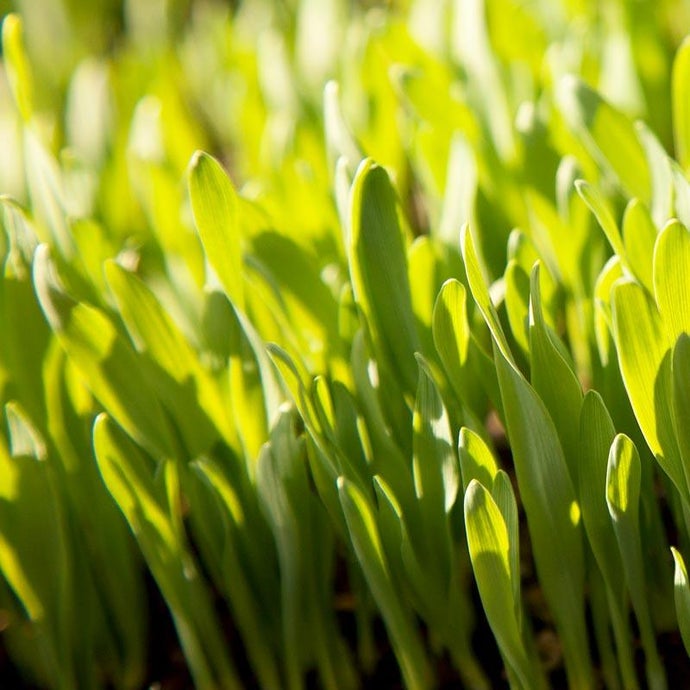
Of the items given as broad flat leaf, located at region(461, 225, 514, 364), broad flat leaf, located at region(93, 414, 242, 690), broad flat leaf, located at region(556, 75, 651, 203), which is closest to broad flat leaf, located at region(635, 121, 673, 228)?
broad flat leaf, located at region(556, 75, 651, 203)

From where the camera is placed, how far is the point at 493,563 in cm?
67

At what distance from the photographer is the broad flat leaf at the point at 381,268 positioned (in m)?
0.72

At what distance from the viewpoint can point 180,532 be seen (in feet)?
2.65

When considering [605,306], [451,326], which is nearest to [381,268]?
[451,326]

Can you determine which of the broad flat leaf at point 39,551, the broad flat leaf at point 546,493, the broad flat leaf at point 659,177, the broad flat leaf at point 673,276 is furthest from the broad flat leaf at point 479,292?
the broad flat leaf at point 39,551

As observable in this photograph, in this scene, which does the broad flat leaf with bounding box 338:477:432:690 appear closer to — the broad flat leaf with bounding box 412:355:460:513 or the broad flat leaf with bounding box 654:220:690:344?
the broad flat leaf with bounding box 412:355:460:513

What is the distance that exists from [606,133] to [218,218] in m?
0.38

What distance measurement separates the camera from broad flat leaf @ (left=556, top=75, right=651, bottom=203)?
2.90 ft

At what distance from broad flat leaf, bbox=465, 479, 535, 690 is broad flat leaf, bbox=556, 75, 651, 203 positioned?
15.3 inches

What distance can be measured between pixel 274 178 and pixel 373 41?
1.14 ft

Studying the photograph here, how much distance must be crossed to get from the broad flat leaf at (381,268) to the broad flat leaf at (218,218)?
95 mm

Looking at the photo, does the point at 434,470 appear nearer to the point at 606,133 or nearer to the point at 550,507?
the point at 550,507

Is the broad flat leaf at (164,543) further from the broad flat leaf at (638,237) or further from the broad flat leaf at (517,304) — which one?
the broad flat leaf at (638,237)

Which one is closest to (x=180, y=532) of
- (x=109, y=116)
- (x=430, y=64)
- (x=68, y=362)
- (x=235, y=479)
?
(x=235, y=479)
